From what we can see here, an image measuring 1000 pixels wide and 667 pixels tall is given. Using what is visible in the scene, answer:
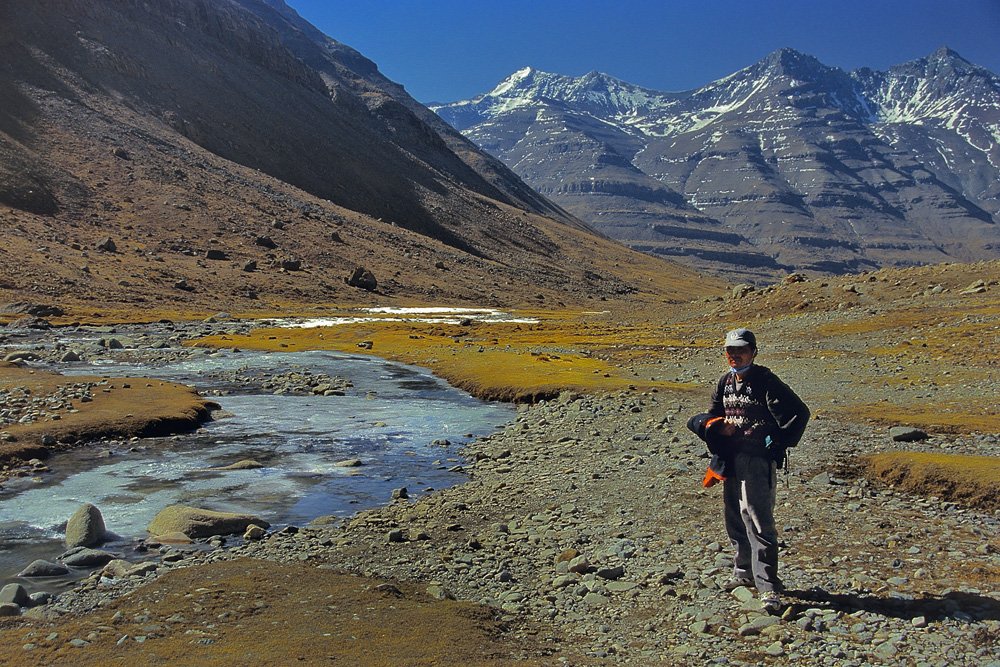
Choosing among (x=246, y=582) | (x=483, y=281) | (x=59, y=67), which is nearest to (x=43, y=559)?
(x=246, y=582)

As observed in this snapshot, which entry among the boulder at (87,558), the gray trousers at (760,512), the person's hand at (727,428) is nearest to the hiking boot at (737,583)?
the gray trousers at (760,512)

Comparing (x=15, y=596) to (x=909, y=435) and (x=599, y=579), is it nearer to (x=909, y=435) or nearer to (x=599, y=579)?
(x=599, y=579)

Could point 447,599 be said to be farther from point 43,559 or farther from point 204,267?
point 204,267

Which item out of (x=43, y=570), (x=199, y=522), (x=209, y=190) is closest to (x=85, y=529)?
(x=43, y=570)

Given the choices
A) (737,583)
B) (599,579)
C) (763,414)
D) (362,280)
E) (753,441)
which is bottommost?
(599,579)

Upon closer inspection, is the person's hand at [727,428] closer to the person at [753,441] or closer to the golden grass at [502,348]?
the person at [753,441]

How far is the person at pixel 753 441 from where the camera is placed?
8656 mm

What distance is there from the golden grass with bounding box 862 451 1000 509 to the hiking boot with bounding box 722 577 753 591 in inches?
227

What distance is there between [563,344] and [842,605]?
46.5 m

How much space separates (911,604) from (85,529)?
539 inches

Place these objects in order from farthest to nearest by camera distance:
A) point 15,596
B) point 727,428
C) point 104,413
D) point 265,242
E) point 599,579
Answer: point 265,242, point 104,413, point 599,579, point 15,596, point 727,428

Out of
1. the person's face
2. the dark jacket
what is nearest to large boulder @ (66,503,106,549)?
the dark jacket

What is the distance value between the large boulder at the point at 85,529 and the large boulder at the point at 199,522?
2.98ft

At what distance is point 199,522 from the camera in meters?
13.2
